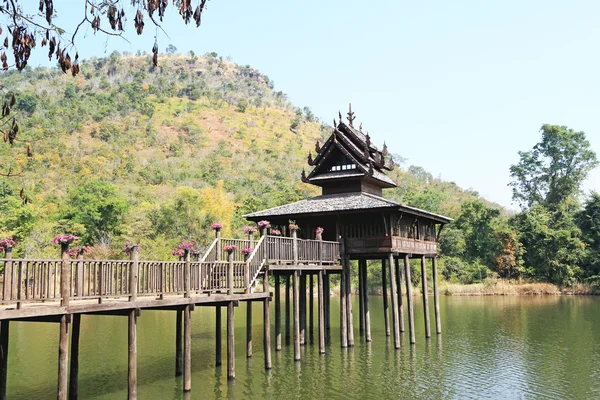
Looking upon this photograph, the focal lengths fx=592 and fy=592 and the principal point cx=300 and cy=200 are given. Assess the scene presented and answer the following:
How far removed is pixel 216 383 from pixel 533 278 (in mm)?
55494

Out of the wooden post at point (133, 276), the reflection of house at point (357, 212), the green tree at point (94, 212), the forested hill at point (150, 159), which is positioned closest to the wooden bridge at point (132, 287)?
the wooden post at point (133, 276)

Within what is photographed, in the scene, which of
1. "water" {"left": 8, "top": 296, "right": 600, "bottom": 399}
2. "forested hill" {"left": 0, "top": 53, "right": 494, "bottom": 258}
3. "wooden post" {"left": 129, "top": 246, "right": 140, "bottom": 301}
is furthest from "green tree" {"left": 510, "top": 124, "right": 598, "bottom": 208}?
"wooden post" {"left": 129, "top": 246, "right": 140, "bottom": 301}

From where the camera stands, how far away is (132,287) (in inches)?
638

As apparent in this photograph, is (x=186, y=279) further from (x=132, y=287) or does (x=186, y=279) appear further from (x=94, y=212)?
(x=94, y=212)

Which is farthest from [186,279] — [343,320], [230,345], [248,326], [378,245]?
[378,245]

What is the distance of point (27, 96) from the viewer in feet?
433

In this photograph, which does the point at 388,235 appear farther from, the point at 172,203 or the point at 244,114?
the point at 244,114

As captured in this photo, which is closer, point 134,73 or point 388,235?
point 388,235

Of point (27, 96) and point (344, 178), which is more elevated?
point (27, 96)

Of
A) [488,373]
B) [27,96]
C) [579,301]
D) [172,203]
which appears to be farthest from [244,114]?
[488,373]

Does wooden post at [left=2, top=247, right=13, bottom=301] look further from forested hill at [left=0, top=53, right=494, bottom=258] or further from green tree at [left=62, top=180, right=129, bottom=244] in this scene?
green tree at [left=62, top=180, right=129, bottom=244]

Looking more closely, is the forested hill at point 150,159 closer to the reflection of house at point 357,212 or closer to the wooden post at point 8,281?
the reflection of house at point 357,212

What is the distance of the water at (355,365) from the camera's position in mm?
19469

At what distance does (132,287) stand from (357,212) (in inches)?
546
